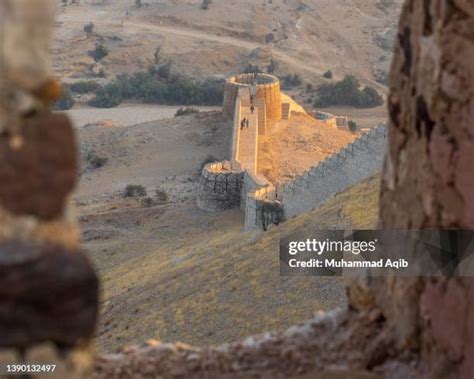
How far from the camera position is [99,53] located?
1946 inches

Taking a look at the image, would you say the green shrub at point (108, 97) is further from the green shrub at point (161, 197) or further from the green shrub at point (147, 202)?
the green shrub at point (147, 202)

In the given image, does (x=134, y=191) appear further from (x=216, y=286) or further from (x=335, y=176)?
(x=216, y=286)

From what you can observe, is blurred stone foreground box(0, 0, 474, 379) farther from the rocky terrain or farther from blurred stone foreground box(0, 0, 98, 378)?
the rocky terrain

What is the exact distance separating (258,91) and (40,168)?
2487 cm

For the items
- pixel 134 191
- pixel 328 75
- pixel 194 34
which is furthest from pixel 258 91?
pixel 194 34

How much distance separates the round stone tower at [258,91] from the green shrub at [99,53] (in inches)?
790

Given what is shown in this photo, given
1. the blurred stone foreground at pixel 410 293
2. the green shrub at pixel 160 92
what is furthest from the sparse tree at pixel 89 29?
the blurred stone foreground at pixel 410 293

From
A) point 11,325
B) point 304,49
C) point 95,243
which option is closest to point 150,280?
point 95,243

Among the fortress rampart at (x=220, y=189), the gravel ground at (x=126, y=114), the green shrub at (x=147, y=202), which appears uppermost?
the fortress rampart at (x=220, y=189)

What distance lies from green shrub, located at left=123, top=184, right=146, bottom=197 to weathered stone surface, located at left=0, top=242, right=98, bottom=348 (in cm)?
2127

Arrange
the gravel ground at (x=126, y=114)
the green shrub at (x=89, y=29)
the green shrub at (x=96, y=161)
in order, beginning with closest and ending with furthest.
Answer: the green shrub at (x=96, y=161)
the gravel ground at (x=126, y=114)
the green shrub at (x=89, y=29)

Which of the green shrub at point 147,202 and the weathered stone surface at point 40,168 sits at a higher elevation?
the weathered stone surface at point 40,168

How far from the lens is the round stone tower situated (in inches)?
1107

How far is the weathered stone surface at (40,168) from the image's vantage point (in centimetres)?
331
